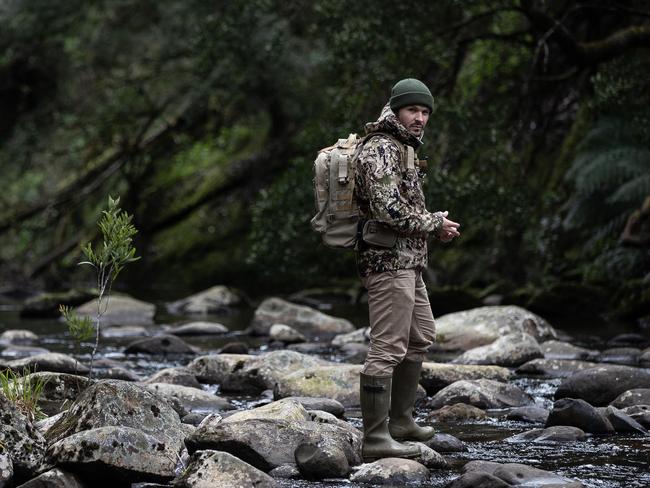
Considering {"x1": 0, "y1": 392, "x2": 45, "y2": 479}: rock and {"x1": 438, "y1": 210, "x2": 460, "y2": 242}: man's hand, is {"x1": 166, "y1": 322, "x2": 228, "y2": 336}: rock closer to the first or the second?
{"x1": 438, "y1": 210, "x2": 460, "y2": 242}: man's hand

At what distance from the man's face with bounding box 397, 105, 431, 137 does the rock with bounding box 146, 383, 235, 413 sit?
9.24 feet

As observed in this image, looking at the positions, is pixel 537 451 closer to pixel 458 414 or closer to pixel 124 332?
pixel 458 414

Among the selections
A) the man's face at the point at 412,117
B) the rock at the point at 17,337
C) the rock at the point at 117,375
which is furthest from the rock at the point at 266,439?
the rock at the point at 17,337

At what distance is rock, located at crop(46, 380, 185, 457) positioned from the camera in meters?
5.56

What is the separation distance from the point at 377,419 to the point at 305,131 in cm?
969

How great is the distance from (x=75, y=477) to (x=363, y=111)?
1000cm

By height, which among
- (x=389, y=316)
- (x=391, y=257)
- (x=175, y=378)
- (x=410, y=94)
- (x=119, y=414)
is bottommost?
(x=175, y=378)

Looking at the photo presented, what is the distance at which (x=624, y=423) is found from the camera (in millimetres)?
6523

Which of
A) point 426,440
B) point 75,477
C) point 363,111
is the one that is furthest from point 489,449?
point 363,111

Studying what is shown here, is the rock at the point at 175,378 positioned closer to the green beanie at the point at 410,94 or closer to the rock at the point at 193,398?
the rock at the point at 193,398

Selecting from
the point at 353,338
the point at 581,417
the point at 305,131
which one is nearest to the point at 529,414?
the point at 581,417

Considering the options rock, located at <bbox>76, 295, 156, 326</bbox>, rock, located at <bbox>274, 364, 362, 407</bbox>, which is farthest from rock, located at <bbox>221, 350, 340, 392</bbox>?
rock, located at <bbox>76, 295, 156, 326</bbox>

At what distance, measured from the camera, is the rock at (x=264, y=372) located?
28.3ft

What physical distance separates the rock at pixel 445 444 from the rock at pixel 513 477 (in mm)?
683
